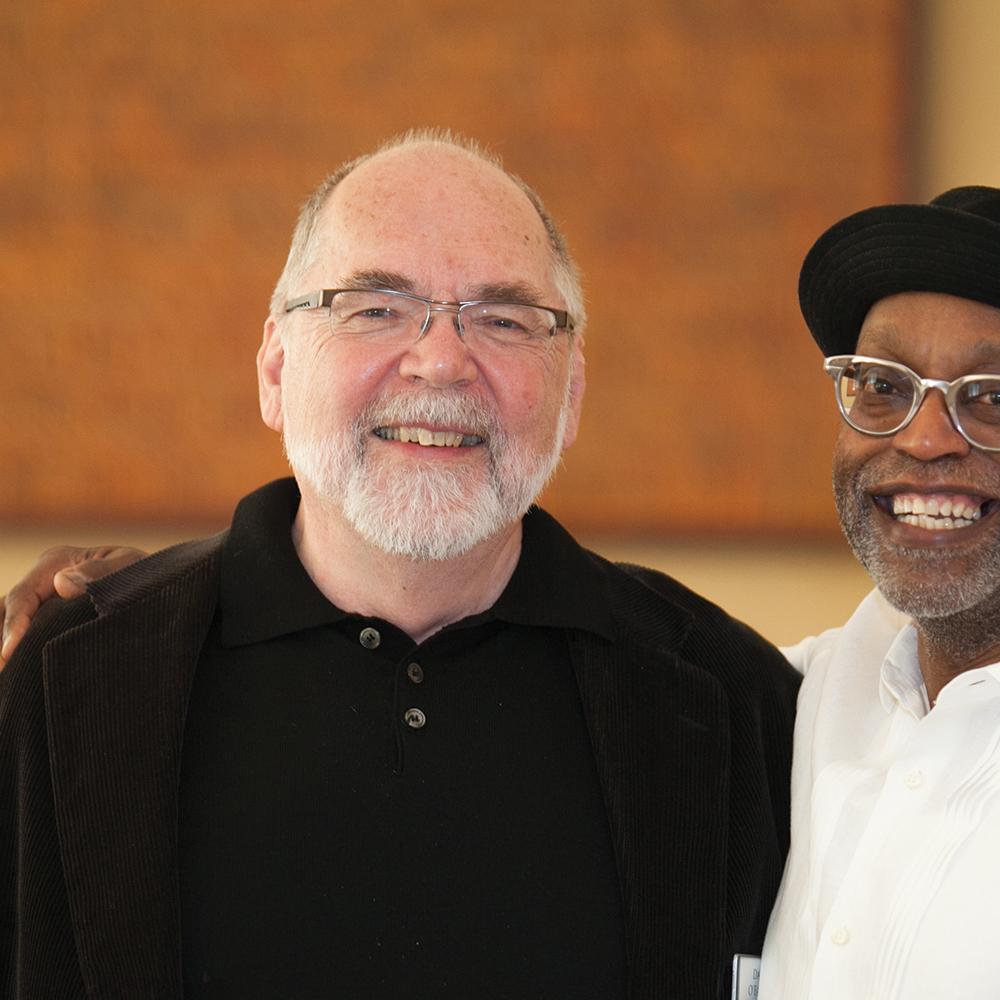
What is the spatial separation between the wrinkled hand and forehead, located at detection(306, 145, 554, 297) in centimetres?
51

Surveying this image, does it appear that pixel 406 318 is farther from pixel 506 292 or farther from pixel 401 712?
pixel 401 712

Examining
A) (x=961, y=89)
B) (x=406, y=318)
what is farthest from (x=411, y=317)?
(x=961, y=89)

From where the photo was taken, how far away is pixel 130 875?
55.9 inches

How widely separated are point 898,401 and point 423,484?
582 mm

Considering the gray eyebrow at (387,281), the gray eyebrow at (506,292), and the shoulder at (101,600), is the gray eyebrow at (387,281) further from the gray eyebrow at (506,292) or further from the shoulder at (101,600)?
the shoulder at (101,600)

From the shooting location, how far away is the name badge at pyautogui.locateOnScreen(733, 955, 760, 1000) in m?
1.47

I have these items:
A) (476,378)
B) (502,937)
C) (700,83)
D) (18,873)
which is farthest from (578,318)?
(700,83)

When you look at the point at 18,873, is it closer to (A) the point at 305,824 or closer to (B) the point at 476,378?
(A) the point at 305,824

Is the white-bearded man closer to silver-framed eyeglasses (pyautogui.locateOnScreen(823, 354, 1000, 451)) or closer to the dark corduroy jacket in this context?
the dark corduroy jacket

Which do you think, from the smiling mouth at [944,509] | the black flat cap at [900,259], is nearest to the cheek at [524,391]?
the black flat cap at [900,259]

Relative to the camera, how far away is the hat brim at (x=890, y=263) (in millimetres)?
1370

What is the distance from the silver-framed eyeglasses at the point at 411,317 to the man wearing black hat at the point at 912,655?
0.39 m

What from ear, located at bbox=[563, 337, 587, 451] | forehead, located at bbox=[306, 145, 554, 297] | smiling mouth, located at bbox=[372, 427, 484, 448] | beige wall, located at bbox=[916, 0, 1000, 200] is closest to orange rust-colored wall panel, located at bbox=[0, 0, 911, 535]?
beige wall, located at bbox=[916, 0, 1000, 200]

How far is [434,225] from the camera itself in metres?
1.62
